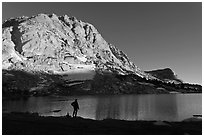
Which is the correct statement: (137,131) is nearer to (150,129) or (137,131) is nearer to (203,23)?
(150,129)

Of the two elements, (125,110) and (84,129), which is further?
(125,110)

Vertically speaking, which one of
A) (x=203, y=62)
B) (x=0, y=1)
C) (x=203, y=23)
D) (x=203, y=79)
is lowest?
(x=203, y=79)

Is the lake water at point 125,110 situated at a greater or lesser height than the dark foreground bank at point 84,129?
lesser

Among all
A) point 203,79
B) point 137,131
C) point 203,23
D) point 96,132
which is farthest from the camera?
point 137,131

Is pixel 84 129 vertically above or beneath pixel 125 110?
above

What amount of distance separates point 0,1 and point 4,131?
12.1m

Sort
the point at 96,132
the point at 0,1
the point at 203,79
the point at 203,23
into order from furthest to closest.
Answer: the point at 96,132 → the point at 0,1 → the point at 203,23 → the point at 203,79

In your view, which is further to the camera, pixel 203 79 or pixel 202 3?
pixel 202 3

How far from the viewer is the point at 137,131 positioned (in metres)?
25.9

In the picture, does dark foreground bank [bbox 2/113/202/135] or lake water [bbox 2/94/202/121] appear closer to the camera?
dark foreground bank [bbox 2/113/202/135]

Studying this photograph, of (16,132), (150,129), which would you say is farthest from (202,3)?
(16,132)

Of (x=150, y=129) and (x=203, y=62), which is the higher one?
(x=203, y=62)

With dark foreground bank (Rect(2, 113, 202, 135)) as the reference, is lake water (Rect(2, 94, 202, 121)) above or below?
below

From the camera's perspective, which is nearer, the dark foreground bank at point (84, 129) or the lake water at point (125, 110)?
the dark foreground bank at point (84, 129)
